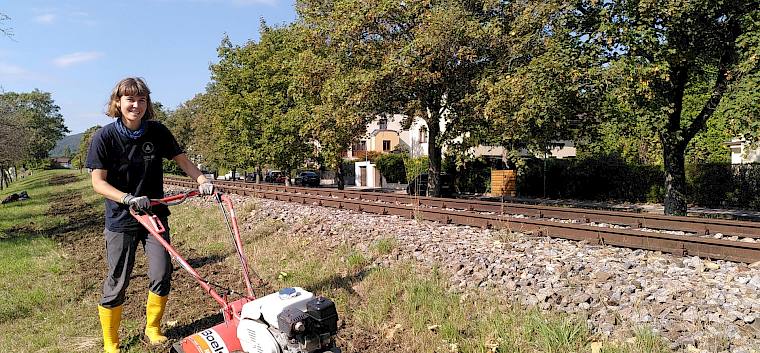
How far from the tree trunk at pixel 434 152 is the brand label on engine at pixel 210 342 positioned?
1778cm

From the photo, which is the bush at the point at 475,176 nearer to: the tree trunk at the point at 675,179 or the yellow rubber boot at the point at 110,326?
the tree trunk at the point at 675,179

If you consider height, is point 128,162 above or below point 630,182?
above

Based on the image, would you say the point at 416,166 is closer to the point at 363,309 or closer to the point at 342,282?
the point at 342,282

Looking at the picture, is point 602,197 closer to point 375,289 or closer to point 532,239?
point 532,239

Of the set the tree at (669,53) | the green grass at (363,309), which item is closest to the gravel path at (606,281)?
the green grass at (363,309)

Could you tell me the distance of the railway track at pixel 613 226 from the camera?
26.9ft

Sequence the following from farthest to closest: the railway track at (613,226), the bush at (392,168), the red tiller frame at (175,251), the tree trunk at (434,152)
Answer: the bush at (392,168) → the tree trunk at (434,152) → the railway track at (613,226) → the red tiller frame at (175,251)

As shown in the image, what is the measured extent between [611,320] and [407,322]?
6.44 ft

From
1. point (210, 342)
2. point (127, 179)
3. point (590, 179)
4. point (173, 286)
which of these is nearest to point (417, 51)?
point (173, 286)

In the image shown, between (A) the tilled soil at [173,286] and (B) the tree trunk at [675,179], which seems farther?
(B) the tree trunk at [675,179]

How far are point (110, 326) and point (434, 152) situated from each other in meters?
18.4

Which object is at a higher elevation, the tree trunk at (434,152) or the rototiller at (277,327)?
the tree trunk at (434,152)

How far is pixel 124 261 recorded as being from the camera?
4645 millimetres

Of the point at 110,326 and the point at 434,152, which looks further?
the point at 434,152
